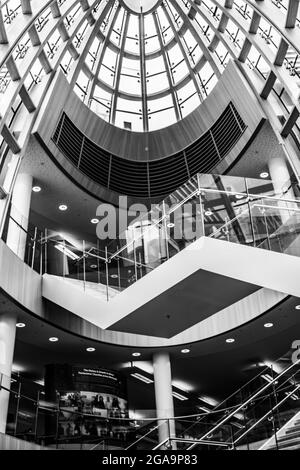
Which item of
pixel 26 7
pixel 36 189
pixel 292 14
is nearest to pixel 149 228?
pixel 292 14

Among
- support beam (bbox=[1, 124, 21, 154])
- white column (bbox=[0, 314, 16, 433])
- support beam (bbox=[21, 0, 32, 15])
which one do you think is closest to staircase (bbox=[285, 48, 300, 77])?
support beam (bbox=[21, 0, 32, 15])

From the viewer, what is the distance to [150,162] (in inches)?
954

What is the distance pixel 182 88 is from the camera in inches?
999

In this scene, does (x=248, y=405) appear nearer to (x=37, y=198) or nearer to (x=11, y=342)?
(x=11, y=342)

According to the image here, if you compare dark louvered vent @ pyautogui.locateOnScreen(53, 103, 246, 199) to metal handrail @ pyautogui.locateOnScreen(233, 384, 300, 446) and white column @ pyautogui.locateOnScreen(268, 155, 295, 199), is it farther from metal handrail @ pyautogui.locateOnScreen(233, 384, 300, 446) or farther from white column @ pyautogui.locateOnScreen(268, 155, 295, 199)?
metal handrail @ pyautogui.locateOnScreen(233, 384, 300, 446)

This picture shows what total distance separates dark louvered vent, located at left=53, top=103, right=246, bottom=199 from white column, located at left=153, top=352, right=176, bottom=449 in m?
6.55

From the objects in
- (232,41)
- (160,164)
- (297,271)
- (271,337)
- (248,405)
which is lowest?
(248,405)

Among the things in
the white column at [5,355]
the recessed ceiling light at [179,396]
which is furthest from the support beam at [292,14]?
the recessed ceiling light at [179,396]

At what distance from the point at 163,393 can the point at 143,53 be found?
14327 millimetres

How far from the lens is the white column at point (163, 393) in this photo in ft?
52.9

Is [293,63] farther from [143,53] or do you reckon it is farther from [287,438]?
[287,438]

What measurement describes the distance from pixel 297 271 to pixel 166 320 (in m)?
4.30

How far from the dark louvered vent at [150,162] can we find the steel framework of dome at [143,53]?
1.70 metres
